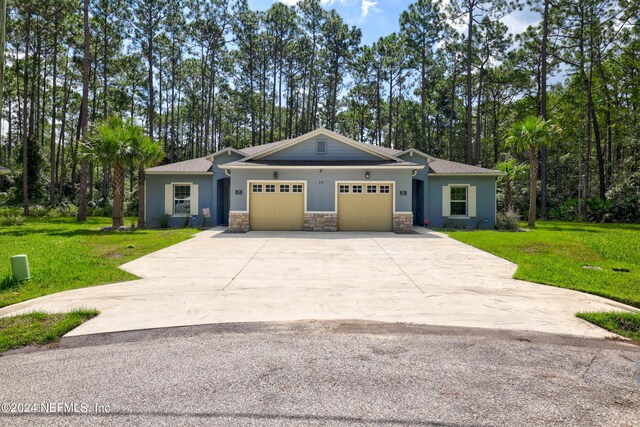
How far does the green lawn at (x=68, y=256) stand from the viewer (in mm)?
6480

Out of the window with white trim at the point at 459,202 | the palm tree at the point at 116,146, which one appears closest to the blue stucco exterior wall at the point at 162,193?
the palm tree at the point at 116,146

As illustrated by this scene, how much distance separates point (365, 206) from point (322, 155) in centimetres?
330

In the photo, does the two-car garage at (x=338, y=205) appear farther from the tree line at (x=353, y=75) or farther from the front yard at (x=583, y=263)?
the tree line at (x=353, y=75)

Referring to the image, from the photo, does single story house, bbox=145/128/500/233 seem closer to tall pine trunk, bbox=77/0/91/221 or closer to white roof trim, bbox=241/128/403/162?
white roof trim, bbox=241/128/403/162

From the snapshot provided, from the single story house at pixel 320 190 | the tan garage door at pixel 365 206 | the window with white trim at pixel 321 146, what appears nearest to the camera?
the single story house at pixel 320 190

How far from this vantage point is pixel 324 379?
3160 mm

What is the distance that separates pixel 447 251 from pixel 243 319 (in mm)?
7629

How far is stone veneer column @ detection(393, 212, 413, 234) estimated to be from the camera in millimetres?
15609

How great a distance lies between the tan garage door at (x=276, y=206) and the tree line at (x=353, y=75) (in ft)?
36.0

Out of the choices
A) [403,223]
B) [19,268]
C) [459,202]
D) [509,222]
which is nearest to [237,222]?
[403,223]

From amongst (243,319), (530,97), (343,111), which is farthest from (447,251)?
(343,111)

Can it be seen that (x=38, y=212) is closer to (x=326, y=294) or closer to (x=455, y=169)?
(x=326, y=294)

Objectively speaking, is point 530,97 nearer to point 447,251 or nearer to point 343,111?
point 343,111

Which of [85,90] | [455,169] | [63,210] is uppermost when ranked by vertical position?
[85,90]
